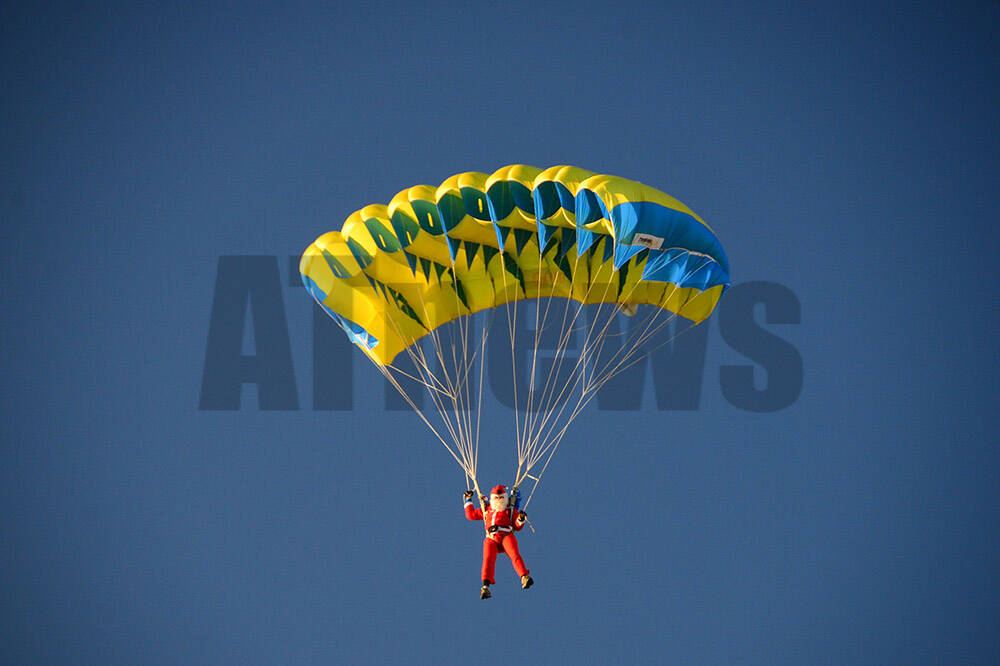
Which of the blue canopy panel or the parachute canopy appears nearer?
the parachute canopy

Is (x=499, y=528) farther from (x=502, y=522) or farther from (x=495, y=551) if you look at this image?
(x=495, y=551)

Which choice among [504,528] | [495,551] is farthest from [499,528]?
[495,551]

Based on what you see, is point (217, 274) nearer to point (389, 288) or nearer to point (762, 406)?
point (389, 288)

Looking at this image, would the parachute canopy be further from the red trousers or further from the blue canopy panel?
the red trousers

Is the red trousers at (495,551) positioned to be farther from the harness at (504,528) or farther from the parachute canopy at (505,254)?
the parachute canopy at (505,254)

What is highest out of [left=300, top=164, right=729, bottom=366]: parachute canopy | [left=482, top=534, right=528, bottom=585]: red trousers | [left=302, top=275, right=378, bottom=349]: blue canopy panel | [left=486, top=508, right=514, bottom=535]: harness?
[left=300, top=164, right=729, bottom=366]: parachute canopy

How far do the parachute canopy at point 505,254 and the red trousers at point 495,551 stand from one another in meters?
3.03

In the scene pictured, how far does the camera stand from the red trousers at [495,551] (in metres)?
10.8

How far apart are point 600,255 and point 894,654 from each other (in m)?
20.5

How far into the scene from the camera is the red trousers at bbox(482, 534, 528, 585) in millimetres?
10820

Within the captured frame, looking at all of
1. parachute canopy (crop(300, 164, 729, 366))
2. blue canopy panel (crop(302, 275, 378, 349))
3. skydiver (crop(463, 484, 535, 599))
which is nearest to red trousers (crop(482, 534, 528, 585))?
skydiver (crop(463, 484, 535, 599))

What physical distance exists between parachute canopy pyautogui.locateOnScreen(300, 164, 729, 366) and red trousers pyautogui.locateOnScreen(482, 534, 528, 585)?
303 cm

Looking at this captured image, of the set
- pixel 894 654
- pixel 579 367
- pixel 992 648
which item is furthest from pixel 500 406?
pixel 992 648

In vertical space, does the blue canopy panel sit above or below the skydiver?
above
